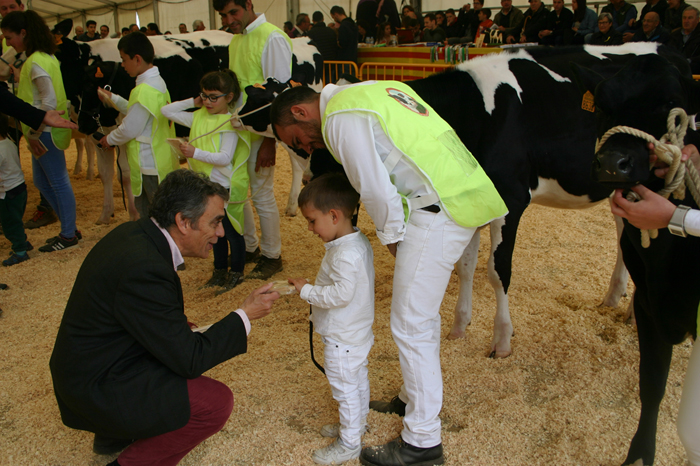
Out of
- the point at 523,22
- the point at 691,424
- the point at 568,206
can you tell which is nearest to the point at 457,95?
the point at 568,206

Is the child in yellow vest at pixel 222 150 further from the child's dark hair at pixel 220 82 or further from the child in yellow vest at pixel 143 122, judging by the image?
the child in yellow vest at pixel 143 122

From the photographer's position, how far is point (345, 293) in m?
1.94

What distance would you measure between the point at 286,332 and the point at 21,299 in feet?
7.08

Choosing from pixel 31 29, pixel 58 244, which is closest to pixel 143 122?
pixel 31 29

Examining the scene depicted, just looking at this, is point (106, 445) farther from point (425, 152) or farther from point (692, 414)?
point (692, 414)

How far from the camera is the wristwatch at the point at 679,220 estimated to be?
1315 mm

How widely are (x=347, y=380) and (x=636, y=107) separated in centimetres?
142

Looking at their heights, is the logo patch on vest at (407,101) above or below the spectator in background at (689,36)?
below

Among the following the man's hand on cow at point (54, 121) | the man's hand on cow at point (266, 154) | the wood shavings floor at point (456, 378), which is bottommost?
the wood shavings floor at point (456, 378)

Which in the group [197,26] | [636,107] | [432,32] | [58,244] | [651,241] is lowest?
[58,244]

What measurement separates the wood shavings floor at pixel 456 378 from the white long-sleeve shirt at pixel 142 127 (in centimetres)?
96

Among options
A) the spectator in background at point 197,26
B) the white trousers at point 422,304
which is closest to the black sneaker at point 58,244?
the white trousers at point 422,304

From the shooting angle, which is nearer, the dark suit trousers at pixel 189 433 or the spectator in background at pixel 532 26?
the dark suit trousers at pixel 189 433

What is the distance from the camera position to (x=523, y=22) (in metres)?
9.12
